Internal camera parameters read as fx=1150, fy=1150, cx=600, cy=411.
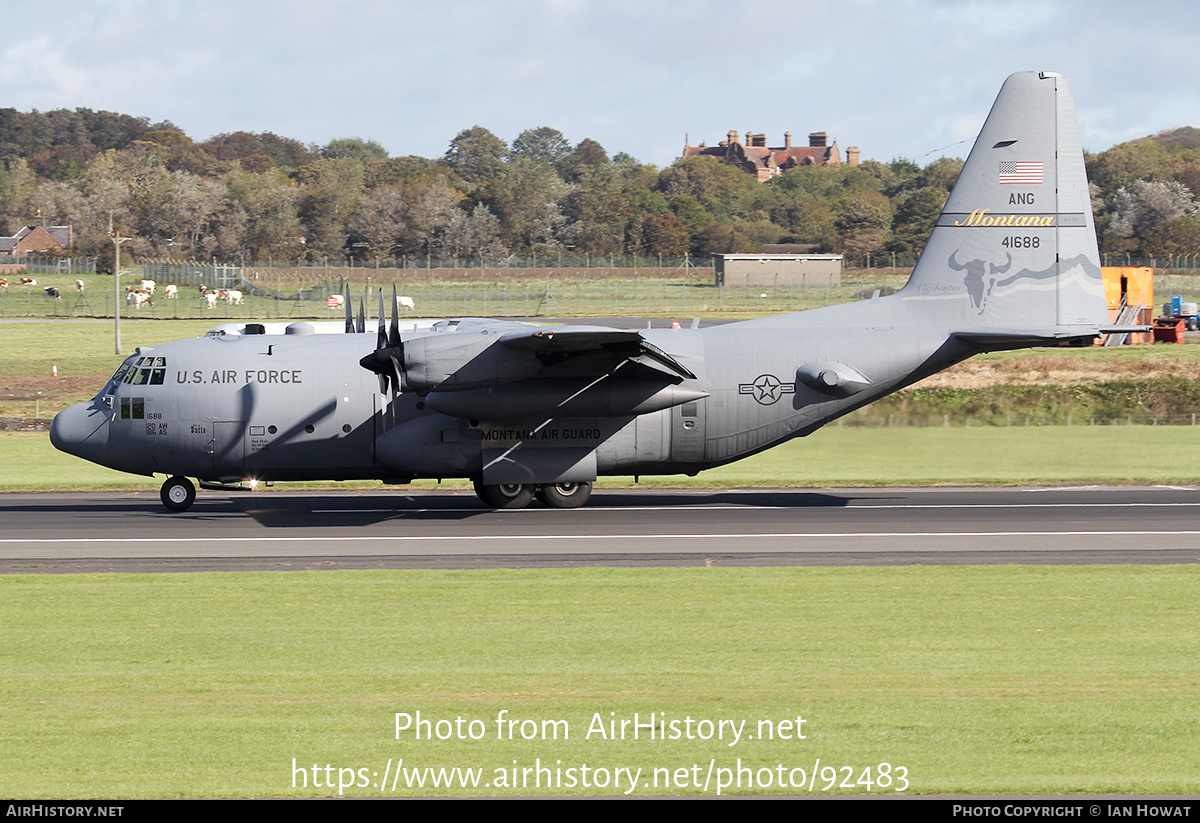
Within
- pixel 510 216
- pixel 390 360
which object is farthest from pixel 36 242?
pixel 390 360

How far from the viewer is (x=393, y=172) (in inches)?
7106

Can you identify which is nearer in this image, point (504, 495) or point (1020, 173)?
point (504, 495)

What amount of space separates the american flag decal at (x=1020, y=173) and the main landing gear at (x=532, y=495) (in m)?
11.8

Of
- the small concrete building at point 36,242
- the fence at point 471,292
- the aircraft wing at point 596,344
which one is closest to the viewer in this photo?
the aircraft wing at point 596,344

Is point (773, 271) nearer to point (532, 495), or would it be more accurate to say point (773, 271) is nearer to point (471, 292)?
point (471, 292)

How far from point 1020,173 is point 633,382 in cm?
1027

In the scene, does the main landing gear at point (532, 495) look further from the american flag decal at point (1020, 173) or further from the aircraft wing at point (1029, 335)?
the american flag decal at point (1020, 173)

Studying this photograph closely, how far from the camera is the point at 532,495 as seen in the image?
84.9 ft

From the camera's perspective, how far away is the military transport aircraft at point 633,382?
79.8 feet

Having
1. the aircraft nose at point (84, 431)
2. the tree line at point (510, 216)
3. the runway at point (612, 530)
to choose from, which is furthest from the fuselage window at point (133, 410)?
the tree line at point (510, 216)

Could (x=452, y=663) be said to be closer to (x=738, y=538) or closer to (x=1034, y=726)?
(x=1034, y=726)

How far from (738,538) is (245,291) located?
266ft

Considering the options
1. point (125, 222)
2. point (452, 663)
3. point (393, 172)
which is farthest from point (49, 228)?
point (452, 663)

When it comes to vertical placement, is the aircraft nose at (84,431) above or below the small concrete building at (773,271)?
below
